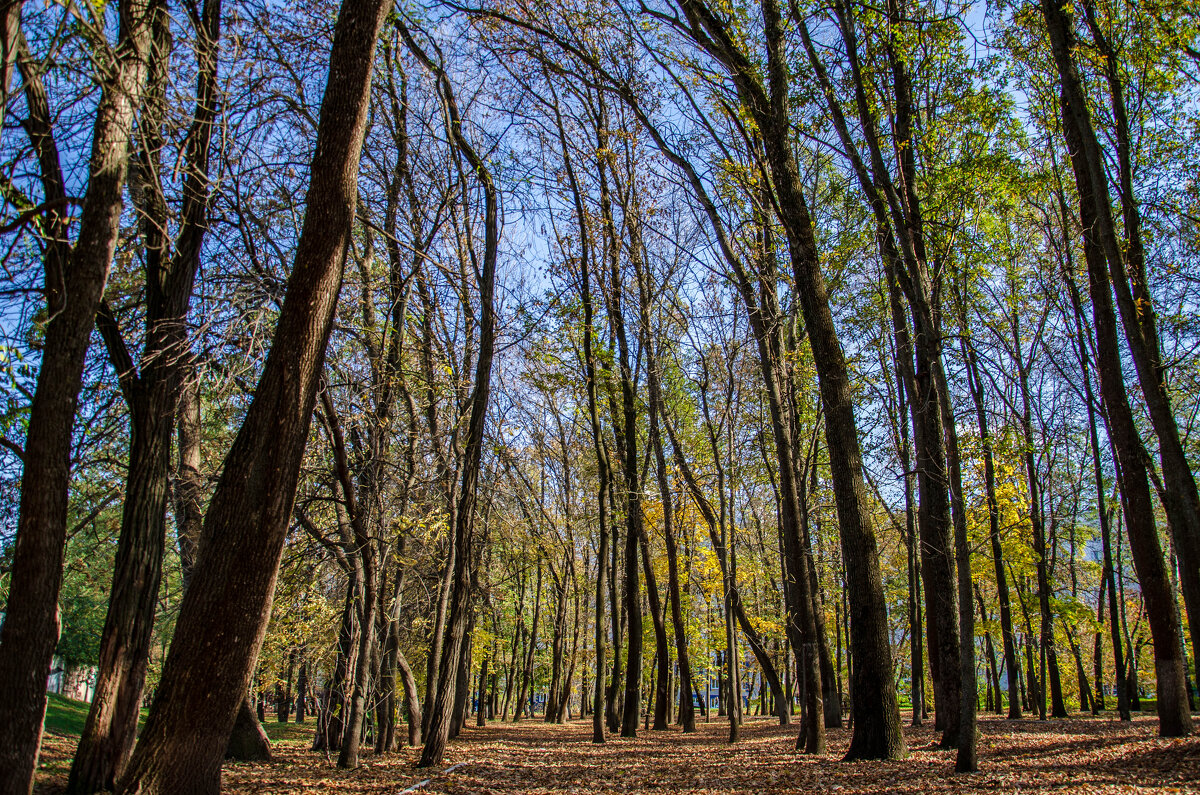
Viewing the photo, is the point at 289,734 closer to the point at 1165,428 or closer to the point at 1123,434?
the point at 1123,434

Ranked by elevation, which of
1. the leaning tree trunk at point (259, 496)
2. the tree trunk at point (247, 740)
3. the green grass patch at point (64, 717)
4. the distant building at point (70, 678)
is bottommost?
the distant building at point (70, 678)

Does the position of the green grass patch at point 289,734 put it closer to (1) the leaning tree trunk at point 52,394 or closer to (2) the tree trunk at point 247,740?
(2) the tree trunk at point 247,740

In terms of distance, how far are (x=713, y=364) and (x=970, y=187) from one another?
8527 millimetres

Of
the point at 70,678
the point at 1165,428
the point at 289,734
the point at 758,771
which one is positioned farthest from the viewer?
the point at 70,678

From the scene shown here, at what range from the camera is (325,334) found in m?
4.61

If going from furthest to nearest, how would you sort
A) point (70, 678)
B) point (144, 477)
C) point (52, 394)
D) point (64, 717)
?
point (70, 678), point (64, 717), point (144, 477), point (52, 394)

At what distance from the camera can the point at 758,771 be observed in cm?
755

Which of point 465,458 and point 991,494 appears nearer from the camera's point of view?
point 465,458

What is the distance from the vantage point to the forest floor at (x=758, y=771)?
552 cm

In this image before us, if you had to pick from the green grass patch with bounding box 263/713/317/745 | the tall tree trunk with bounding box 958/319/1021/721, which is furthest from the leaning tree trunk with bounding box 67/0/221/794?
the tall tree trunk with bounding box 958/319/1021/721

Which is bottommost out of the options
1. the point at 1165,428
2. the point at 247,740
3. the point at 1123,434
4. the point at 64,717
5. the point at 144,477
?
the point at 64,717

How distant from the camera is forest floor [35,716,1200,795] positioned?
5516 millimetres

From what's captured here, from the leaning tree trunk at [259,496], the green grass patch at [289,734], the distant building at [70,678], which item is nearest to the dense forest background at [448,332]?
the leaning tree trunk at [259,496]

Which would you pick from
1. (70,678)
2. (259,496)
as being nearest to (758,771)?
(259,496)
